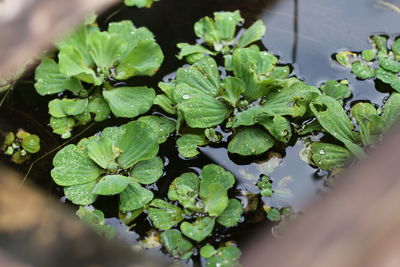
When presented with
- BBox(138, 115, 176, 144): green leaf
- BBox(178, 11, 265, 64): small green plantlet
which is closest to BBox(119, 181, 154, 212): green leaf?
BBox(138, 115, 176, 144): green leaf

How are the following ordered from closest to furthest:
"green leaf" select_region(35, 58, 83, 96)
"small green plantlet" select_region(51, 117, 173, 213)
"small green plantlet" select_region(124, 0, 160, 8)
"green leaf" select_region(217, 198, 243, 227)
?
1. "green leaf" select_region(217, 198, 243, 227)
2. "small green plantlet" select_region(51, 117, 173, 213)
3. "green leaf" select_region(35, 58, 83, 96)
4. "small green plantlet" select_region(124, 0, 160, 8)

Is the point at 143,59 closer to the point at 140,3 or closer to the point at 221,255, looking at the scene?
the point at 140,3

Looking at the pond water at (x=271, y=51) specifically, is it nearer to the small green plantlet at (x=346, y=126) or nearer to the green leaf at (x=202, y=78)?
the small green plantlet at (x=346, y=126)

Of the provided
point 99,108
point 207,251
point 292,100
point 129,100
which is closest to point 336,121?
point 292,100

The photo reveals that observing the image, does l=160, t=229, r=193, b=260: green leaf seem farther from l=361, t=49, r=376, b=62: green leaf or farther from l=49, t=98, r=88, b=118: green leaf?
l=361, t=49, r=376, b=62: green leaf

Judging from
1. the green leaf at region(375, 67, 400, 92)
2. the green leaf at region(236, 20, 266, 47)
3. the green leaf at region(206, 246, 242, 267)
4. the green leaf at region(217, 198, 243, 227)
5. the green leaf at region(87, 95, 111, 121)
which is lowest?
the green leaf at region(206, 246, 242, 267)

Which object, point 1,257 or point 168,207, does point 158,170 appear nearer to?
point 168,207
